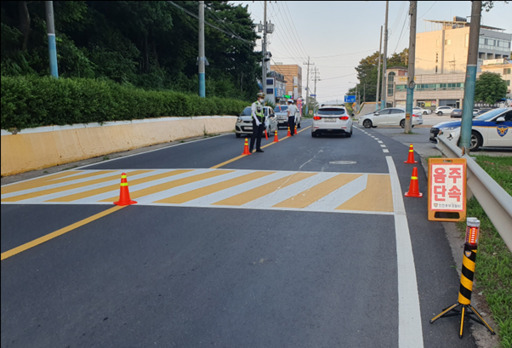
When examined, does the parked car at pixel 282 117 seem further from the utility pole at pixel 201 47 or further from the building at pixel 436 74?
the building at pixel 436 74

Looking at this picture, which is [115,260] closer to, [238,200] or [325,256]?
[325,256]

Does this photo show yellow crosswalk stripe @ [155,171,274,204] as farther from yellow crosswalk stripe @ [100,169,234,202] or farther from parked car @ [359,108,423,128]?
parked car @ [359,108,423,128]

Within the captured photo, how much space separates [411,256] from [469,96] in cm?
699

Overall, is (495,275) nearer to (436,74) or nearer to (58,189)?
(58,189)

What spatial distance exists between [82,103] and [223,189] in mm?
6866

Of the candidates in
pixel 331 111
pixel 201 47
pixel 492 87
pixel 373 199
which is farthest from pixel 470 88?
pixel 492 87

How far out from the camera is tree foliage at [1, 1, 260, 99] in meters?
8.94

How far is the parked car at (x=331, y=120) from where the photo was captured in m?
21.8

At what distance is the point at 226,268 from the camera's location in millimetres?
4789

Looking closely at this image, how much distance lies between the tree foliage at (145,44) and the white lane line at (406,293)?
10.7 ft

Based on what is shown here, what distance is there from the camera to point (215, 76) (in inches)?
1742

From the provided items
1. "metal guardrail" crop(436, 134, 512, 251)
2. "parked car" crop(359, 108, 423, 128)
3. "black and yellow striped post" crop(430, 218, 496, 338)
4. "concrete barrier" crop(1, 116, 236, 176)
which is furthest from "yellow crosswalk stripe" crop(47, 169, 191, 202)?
"parked car" crop(359, 108, 423, 128)

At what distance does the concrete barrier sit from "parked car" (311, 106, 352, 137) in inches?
244

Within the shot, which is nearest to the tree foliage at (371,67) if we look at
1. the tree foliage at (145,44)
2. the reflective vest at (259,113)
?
the tree foliage at (145,44)
